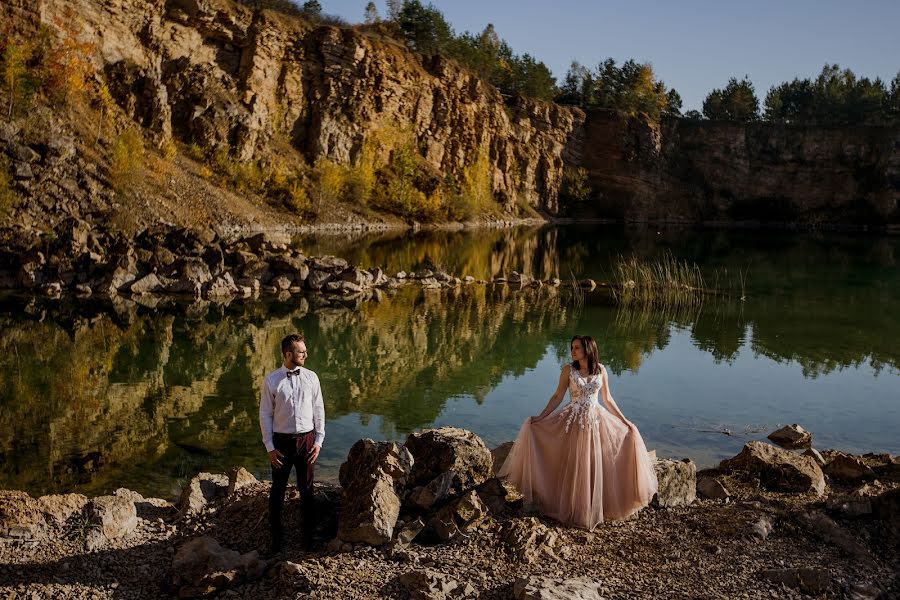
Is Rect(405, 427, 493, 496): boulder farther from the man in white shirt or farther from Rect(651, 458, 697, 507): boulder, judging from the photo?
Rect(651, 458, 697, 507): boulder

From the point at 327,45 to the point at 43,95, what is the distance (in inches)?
1404

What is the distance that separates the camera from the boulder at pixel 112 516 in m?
7.88

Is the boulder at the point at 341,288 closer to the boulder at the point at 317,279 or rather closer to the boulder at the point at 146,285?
the boulder at the point at 317,279

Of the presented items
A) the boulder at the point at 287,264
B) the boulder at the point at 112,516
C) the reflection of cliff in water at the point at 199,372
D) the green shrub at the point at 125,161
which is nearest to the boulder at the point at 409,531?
the boulder at the point at 112,516

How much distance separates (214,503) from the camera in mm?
9094

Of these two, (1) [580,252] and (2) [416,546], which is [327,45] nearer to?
(1) [580,252]

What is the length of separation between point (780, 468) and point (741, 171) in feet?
393

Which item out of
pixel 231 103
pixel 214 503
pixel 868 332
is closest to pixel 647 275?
pixel 868 332

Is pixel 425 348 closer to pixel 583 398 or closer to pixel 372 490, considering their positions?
pixel 583 398

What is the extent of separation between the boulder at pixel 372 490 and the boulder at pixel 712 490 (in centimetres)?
371

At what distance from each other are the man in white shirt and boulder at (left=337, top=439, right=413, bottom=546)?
49 cm

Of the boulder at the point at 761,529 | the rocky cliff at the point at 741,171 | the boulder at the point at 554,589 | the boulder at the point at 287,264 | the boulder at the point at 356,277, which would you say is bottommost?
the boulder at the point at 554,589

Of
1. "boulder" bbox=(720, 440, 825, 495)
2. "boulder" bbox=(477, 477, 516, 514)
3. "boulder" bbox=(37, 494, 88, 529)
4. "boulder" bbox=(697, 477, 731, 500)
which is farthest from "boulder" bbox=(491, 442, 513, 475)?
"boulder" bbox=(37, 494, 88, 529)

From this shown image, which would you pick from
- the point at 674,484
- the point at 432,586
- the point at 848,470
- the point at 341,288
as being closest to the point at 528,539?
the point at 432,586
